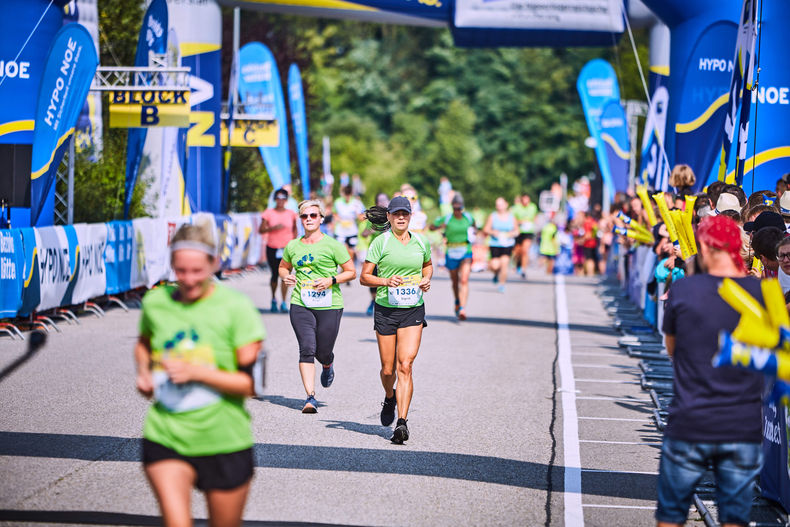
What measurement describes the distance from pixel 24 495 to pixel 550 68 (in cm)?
6525

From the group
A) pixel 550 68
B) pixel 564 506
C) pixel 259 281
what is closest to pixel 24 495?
pixel 564 506

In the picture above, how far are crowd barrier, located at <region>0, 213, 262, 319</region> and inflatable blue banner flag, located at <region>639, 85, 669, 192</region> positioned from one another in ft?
22.9

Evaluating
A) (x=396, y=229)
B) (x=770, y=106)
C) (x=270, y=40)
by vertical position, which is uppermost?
(x=270, y=40)

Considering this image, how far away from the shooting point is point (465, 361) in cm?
1336

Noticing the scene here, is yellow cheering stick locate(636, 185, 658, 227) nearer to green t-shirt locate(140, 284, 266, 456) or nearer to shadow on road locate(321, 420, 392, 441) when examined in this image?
shadow on road locate(321, 420, 392, 441)

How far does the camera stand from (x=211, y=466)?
15.3ft

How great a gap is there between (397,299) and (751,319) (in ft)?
14.9

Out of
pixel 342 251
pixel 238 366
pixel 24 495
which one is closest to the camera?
pixel 238 366

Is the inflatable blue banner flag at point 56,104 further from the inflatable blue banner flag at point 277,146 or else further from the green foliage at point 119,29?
the green foliage at point 119,29

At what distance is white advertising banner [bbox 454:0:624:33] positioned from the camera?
71.7ft

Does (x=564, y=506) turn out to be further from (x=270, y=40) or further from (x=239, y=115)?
(x=270, y=40)

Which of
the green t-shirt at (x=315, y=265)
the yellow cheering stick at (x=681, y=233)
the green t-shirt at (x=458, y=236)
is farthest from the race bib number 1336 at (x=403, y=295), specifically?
the green t-shirt at (x=458, y=236)

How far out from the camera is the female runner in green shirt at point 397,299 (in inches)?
352

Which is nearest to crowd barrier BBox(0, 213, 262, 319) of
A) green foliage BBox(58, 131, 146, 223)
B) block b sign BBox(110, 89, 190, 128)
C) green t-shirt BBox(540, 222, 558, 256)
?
green foliage BBox(58, 131, 146, 223)
